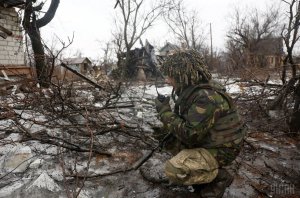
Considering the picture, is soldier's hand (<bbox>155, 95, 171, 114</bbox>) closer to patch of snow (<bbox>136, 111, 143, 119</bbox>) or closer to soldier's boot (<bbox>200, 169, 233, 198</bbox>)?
soldier's boot (<bbox>200, 169, 233, 198</bbox>)

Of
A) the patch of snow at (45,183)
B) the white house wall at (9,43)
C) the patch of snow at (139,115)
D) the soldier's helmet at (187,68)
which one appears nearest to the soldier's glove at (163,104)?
the soldier's helmet at (187,68)

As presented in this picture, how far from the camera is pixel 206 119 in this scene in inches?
86.0

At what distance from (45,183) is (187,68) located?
1612 millimetres

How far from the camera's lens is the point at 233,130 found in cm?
236

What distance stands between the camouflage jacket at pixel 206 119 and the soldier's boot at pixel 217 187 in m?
0.24

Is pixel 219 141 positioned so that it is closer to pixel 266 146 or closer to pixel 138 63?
pixel 266 146

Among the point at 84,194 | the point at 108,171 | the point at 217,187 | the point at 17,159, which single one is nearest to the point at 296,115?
the point at 217,187

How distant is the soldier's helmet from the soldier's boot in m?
0.77

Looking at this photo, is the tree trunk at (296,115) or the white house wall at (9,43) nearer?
the tree trunk at (296,115)

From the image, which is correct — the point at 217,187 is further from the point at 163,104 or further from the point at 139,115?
the point at 139,115

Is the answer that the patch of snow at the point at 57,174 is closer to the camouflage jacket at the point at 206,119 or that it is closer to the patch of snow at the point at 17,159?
the patch of snow at the point at 17,159

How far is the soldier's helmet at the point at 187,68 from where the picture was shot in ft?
7.66

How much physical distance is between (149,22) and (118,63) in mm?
10771

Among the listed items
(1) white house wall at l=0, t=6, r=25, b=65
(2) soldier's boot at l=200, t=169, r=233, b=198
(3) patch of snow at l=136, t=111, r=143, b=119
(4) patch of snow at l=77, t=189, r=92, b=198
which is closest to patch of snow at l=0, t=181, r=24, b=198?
(4) patch of snow at l=77, t=189, r=92, b=198
